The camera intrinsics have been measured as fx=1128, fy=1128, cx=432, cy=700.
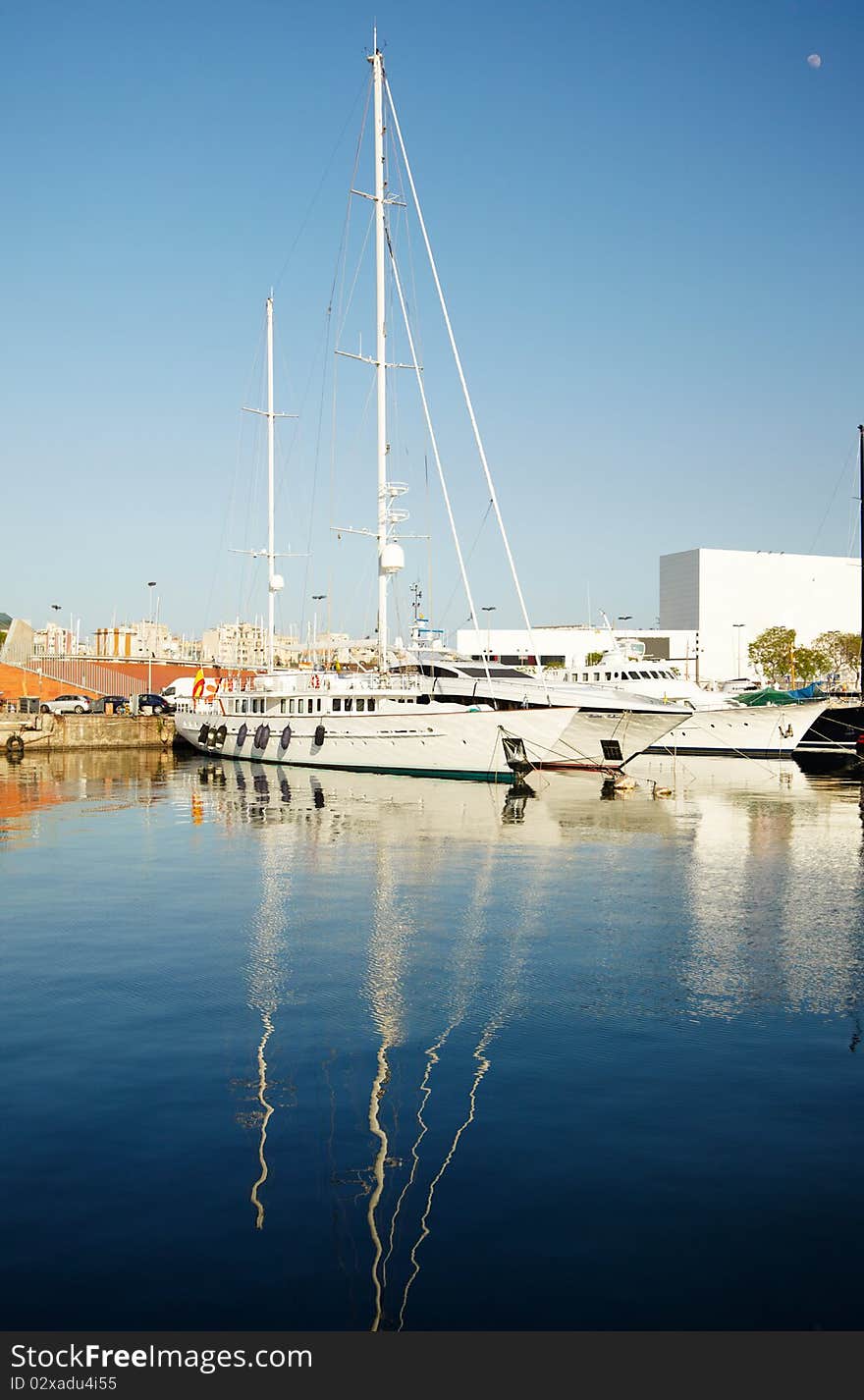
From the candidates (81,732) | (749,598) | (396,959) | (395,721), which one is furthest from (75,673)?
(749,598)

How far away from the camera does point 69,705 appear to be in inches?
3366

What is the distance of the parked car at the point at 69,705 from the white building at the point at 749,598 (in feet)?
374

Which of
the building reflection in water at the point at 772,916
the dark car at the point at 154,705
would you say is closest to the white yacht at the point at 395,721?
the building reflection in water at the point at 772,916

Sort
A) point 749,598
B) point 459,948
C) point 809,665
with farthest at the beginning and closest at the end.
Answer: point 749,598, point 809,665, point 459,948

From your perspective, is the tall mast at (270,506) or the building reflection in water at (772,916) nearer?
the building reflection in water at (772,916)

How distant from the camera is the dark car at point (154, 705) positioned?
86.8 metres

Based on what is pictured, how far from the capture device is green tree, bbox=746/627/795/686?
13075 centimetres

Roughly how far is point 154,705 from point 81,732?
57.1 ft

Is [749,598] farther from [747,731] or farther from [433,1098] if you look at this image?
[433,1098]

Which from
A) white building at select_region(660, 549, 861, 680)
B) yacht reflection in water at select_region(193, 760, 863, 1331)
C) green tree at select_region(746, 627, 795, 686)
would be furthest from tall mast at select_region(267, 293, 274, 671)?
white building at select_region(660, 549, 861, 680)

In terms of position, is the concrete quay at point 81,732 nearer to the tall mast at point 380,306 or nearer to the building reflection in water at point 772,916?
the tall mast at point 380,306

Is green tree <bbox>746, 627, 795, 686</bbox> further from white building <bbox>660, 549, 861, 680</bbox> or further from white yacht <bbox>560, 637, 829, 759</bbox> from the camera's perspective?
white yacht <bbox>560, 637, 829, 759</bbox>
